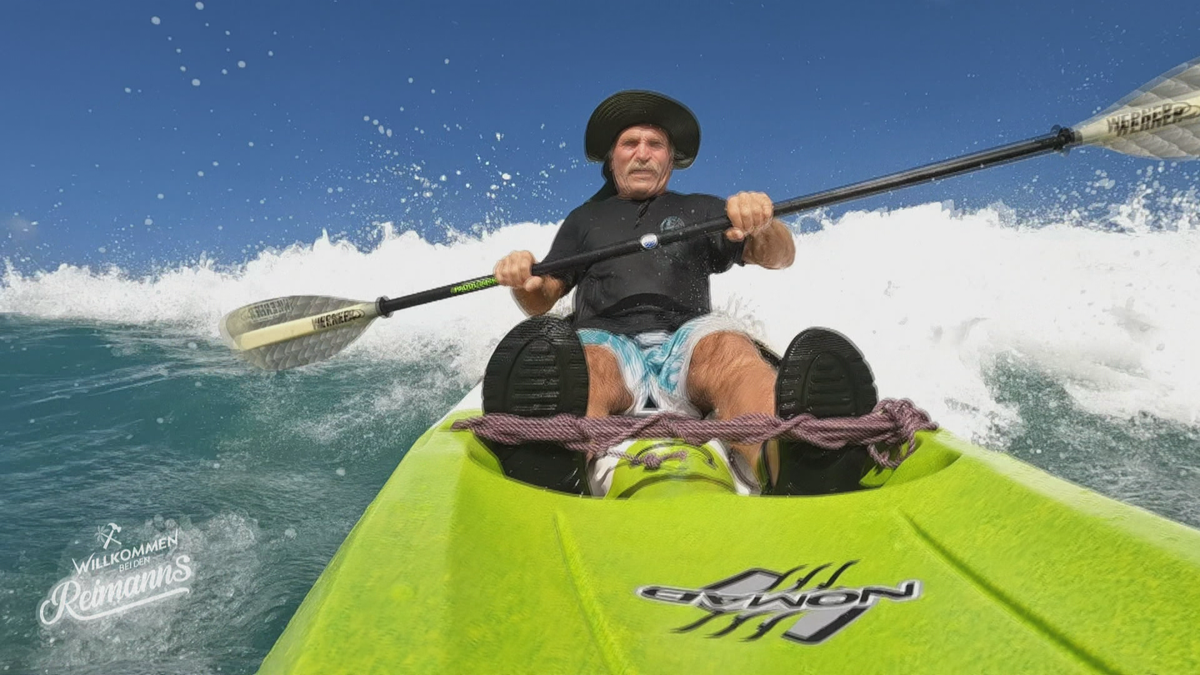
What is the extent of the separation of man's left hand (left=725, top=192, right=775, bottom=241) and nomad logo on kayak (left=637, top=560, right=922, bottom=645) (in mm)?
1381

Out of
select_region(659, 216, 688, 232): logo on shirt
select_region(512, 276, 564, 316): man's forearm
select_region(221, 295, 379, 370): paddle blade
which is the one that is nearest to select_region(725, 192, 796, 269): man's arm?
select_region(659, 216, 688, 232): logo on shirt

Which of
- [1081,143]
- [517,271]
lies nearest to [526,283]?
[517,271]

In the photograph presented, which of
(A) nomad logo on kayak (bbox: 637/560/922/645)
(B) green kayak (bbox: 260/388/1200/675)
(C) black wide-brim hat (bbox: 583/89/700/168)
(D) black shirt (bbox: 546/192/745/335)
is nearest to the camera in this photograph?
(B) green kayak (bbox: 260/388/1200/675)

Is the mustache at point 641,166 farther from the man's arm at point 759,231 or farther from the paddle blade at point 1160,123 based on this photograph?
the paddle blade at point 1160,123

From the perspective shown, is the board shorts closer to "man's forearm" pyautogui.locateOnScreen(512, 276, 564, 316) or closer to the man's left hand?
the man's left hand

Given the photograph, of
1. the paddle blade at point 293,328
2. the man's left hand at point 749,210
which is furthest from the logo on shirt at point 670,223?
the paddle blade at point 293,328

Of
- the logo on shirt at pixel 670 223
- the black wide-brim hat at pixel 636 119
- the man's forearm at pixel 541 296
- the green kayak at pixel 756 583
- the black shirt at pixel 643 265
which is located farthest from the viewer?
the black wide-brim hat at pixel 636 119

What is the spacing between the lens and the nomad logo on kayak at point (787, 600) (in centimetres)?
93

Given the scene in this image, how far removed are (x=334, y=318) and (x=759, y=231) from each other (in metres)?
1.99

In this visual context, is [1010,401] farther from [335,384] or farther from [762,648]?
[335,384]

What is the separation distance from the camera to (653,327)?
2.37m

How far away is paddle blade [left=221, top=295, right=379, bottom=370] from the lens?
116 inches

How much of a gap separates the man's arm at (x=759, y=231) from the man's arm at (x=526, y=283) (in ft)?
2.62

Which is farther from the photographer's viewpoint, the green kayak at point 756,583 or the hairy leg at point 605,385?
the hairy leg at point 605,385
